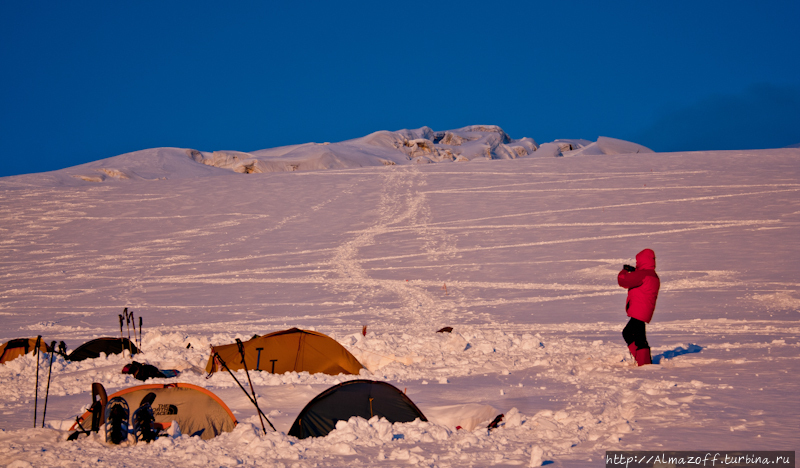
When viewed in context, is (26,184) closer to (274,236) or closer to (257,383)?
(274,236)

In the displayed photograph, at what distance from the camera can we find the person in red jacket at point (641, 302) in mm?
7879

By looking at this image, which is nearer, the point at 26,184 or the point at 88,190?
the point at 88,190

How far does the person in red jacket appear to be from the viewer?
788cm

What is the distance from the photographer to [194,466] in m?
4.77

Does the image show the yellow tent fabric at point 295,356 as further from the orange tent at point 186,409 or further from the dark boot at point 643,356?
the dark boot at point 643,356

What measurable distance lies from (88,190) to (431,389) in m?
33.2

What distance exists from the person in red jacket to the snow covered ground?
29 centimetres

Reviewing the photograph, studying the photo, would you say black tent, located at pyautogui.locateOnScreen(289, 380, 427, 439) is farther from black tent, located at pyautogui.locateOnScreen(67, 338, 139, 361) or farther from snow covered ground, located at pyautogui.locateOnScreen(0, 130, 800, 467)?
black tent, located at pyautogui.locateOnScreen(67, 338, 139, 361)

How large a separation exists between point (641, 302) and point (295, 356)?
197 inches

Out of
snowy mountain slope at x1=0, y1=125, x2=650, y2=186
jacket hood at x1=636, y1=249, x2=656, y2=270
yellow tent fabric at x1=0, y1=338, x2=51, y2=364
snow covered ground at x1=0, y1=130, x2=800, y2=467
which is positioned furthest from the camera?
snowy mountain slope at x1=0, y1=125, x2=650, y2=186

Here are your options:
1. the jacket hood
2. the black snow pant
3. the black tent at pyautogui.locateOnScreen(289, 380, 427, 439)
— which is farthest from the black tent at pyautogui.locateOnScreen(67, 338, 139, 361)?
the jacket hood

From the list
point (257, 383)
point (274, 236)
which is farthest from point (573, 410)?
point (274, 236)

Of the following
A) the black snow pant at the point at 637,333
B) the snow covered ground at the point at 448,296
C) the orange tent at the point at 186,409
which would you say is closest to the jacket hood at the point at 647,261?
the black snow pant at the point at 637,333

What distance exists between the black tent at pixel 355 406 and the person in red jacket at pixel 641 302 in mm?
3389
